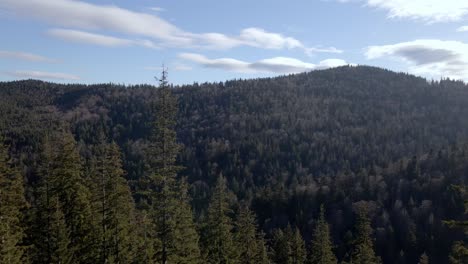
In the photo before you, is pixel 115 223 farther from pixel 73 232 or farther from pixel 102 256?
pixel 73 232

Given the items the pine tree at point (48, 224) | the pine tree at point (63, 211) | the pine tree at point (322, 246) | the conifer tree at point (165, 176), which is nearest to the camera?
the conifer tree at point (165, 176)

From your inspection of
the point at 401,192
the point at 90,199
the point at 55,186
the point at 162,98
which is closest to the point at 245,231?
the point at 90,199

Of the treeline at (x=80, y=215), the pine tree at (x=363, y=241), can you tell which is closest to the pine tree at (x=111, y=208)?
the treeline at (x=80, y=215)

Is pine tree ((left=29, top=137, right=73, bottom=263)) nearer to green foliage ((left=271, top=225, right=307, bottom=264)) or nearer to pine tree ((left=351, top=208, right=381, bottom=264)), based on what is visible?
pine tree ((left=351, top=208, right=381, bottom=264))

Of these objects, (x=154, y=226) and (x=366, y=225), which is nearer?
(x=154, y=226)

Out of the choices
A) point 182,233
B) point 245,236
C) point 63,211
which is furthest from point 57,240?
point 245,236

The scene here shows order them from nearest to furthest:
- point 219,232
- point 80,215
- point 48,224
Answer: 1. point 48,224
2. point 80,215
3. point 219,232

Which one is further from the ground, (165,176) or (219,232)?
(165,176)

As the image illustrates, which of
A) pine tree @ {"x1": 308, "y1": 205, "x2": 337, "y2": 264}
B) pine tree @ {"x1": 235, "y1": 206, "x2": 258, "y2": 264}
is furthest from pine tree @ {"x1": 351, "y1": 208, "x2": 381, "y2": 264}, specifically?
pine tree @ {"x1": 235, "y1": 206, "x2": 258, "y2": 264}

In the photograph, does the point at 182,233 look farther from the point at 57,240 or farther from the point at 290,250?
the point at 290,250

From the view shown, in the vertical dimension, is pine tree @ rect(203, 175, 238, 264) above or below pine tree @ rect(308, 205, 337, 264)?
above

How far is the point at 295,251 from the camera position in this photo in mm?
58219

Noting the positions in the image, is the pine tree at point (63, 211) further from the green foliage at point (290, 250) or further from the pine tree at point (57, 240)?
the green foliage at point (290, 250)

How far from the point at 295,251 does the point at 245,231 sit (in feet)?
45.6
